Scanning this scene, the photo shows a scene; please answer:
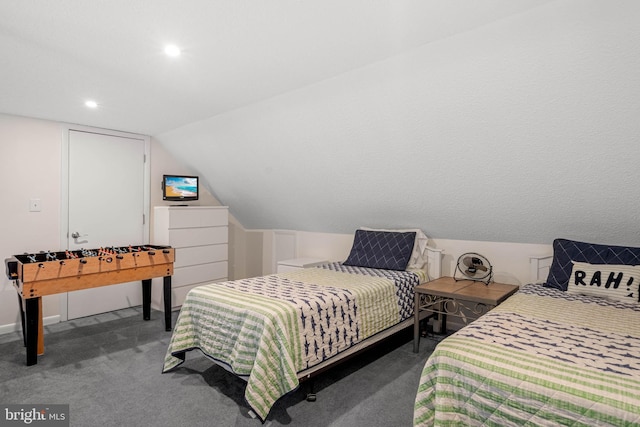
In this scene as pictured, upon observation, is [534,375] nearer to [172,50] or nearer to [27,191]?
[172,50]

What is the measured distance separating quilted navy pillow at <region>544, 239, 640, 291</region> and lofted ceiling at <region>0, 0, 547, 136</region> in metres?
1.97

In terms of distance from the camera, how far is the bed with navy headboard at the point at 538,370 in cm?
137

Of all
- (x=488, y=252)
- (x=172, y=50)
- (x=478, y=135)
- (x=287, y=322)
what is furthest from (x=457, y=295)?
(x=172, y=50)

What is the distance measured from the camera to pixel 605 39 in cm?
190

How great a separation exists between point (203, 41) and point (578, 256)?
309 cm

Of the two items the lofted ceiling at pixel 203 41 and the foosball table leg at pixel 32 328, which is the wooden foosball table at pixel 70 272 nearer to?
the foosball table leg at pixel 32 328

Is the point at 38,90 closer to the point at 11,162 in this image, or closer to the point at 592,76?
the point at 11,162

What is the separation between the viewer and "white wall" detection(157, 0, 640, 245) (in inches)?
80.7

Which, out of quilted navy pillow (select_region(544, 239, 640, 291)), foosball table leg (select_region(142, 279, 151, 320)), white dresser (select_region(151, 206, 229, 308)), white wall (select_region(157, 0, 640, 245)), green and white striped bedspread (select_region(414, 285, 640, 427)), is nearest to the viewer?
green and white striped bedspread (select_region(414, 285, 640, 427))

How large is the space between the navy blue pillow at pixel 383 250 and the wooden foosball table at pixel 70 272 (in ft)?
6.36

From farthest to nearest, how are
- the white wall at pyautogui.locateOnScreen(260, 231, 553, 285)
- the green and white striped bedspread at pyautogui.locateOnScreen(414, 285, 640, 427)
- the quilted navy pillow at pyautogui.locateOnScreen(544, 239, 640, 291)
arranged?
the white wall at pyautogui.locateOnScreen(260, 231, 553, 285) → the quilted navy pillow at pyautogui.locateOnScreen(544, 239, 640, 291) → the green and white striped bedspread at pyautogui.locateOnScreen(414, 285, 640, 427)

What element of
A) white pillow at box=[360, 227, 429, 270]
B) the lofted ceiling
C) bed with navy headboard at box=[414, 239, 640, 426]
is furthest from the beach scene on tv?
bed with navy headboard at box=[414, 239, 640, 426]

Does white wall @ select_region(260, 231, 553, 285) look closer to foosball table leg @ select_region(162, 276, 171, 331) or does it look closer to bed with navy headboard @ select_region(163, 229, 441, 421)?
bed with navy headboard @ select_region(163, 229, 441, 421)

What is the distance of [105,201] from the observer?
4.40 meters
